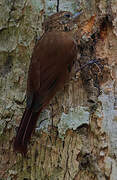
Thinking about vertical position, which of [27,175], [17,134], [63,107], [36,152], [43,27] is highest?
[43,27]

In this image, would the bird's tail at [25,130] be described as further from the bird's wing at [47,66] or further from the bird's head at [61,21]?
the bird's head at [61,21]

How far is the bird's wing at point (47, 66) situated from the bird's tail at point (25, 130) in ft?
0.25

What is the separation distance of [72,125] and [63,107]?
0.18m

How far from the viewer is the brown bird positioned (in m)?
2.11

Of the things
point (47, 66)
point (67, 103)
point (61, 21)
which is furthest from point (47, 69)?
point (61, 21)

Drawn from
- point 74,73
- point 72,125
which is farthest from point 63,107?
point 74,73

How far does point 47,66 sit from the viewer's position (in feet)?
7.80

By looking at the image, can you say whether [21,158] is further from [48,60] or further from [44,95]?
[48,60]

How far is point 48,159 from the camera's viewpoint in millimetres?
2012

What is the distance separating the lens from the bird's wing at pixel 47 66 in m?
2.25

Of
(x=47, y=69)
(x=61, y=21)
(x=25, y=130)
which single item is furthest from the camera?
(x=61, y=21)

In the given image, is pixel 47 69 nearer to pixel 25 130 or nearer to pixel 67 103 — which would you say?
pixel 67 103

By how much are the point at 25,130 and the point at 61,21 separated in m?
1.09

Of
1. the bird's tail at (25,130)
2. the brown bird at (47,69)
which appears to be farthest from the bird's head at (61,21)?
the bird's tail at (25,130)
